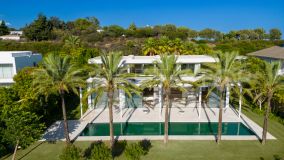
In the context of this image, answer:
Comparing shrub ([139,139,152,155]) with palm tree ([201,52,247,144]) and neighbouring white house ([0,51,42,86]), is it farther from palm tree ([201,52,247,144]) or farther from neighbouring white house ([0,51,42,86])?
neighbouring white house ([0,51,42,86])

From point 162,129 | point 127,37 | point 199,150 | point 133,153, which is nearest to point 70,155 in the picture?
Result: point 133,153

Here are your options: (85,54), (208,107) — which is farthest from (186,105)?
(85,54)

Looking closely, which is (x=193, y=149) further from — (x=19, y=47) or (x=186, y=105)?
(x=19, y=47)

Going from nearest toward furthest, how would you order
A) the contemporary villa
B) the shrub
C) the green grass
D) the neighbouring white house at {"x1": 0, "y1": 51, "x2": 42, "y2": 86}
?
1. the green grass
2. the shrub
3. the contemporary villa
4. the neighbouring white house at {"x1": 0, "y1": 51, "x2": 42, "y2": 86}

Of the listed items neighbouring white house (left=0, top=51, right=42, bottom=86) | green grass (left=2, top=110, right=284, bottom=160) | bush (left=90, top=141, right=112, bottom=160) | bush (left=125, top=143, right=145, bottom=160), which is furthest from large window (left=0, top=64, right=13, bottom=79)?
bush (left=125, top=143, right=145, bottom=160)

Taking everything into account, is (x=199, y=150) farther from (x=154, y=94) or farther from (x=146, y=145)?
(x=154, y=94)

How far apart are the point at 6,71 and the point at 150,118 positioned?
Result: 2131 cm

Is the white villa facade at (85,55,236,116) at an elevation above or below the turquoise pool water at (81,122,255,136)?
above

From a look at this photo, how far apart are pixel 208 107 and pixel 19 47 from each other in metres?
53.2

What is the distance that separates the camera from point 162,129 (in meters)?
22.1

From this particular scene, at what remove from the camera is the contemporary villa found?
20.7m

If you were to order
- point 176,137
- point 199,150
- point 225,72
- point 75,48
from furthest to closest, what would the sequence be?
point 75,48
point 176,137
point 199,150
point 225,72

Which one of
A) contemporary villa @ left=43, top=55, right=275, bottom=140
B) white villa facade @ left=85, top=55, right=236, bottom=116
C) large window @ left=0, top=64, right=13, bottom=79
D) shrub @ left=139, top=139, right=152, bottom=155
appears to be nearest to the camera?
shrub @ left=139, top=139, right=152, bottom=155

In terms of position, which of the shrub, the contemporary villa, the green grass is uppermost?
the contemporary villa
